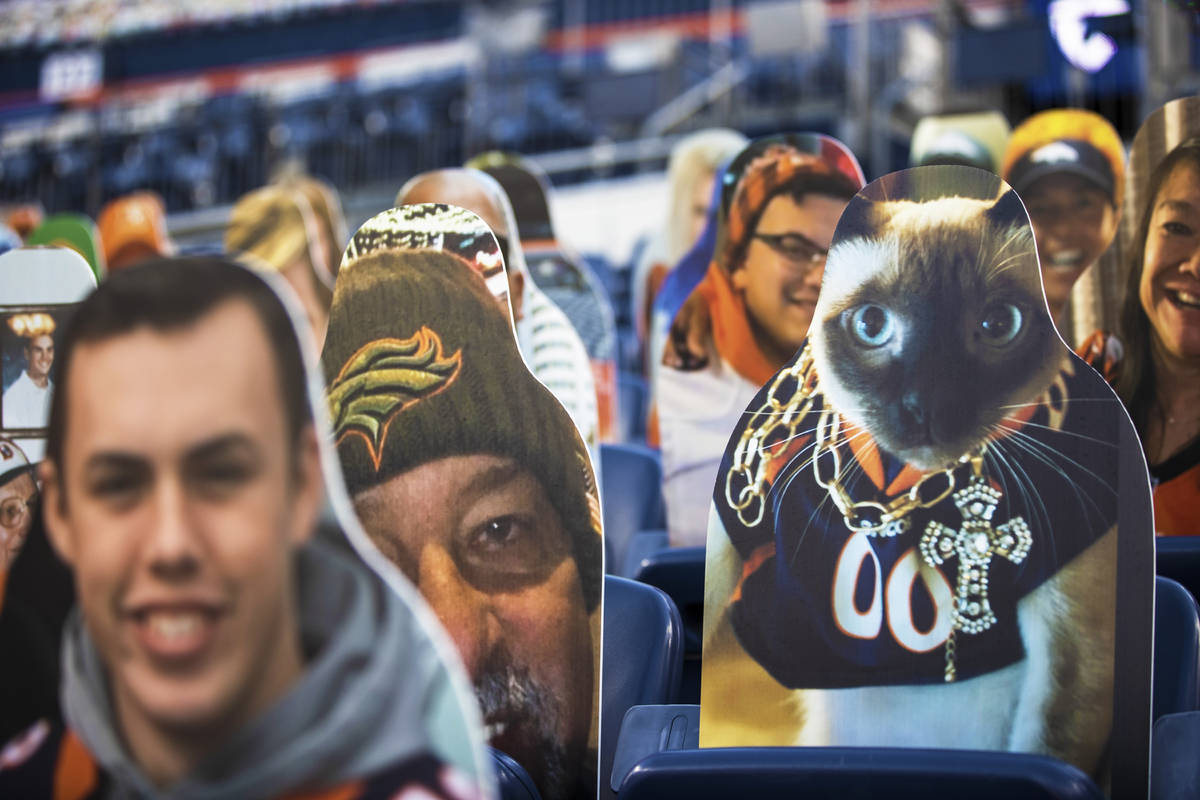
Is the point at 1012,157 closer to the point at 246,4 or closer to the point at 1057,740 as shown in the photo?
the point at 1057,740

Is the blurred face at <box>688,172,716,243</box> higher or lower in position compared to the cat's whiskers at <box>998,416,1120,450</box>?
higher

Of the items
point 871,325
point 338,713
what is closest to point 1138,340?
point 871,325

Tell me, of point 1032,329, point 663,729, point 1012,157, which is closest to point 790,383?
point 1032,329

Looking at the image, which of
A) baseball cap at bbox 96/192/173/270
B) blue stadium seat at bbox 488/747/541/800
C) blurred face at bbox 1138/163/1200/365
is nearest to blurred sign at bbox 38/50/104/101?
baseball cap at bbox 96/192/173/270

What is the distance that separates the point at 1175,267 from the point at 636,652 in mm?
886

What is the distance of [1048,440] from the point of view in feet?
4.46

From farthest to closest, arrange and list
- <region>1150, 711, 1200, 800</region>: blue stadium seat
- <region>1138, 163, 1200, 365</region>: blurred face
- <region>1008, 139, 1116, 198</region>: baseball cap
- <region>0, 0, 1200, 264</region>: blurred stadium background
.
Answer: <region>0, 0, 1200, 264</region>: blurred stadium background < <region>1008, 139, 1116, 198</region>: baseball cap < <region>1138, 163, 1200, 365</region>: blurred face < <region>1150, 711, 1200, 800</region>: blue stadium seat

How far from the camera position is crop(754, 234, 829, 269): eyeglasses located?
2.22m

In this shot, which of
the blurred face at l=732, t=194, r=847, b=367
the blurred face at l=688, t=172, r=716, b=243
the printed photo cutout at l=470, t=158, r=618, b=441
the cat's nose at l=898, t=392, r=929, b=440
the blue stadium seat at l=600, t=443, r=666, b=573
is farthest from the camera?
the blurred face at l=688, t=172, r=716, b=243

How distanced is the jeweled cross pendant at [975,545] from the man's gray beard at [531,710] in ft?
1.38

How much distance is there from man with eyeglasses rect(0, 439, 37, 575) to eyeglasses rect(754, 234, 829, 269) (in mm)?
1217

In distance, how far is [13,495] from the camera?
1528mm

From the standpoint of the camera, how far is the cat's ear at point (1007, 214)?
1432 millimetres

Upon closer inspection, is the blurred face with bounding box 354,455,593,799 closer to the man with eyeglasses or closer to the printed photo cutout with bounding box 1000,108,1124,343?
the man with eyeglasses
